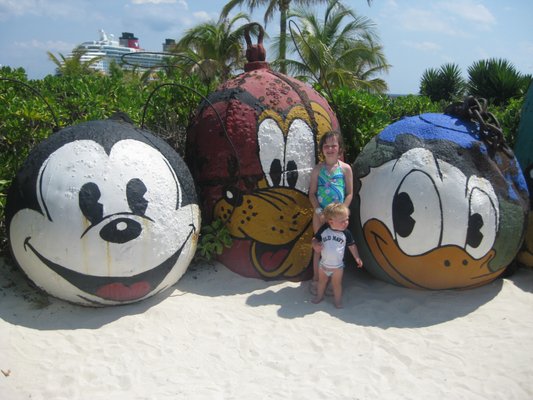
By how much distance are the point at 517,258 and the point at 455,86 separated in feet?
33.0

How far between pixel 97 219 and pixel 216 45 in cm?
1659

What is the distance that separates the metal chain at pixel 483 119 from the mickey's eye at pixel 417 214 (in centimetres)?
71

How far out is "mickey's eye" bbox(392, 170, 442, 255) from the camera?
3.78m

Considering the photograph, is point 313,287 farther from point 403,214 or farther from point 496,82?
point 496,82

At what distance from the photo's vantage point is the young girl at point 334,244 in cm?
389

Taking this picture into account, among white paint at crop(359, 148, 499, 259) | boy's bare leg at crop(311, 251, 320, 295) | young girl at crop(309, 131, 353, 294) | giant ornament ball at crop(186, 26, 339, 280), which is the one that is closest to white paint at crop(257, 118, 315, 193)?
giant ornament ball at crop(186, 26, 339, 280)

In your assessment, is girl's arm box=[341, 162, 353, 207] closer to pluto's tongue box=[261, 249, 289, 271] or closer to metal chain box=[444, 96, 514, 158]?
pluto's tongue box=[261, 249, 289, 271]

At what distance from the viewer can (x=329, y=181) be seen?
4047 mm

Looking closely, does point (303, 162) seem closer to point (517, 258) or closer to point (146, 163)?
point (146, 163)

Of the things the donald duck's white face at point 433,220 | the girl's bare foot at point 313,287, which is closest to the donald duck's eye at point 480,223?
the donald duck's white face at point 433,220

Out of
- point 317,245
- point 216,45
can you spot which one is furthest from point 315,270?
point 216,45

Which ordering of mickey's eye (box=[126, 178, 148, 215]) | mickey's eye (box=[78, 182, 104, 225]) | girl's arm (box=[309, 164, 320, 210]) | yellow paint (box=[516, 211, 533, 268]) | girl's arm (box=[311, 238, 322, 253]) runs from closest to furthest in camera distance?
1. mickey's eye (box=[78, 182, 104, 225])
2. mickey's eye (box=[126, 178, 148, 215])
3. girl's arm (box=[311, 238, 322, 253])
4. girl's arm (box=[309, 164, 320, 210])
5. yellow paint (box=[516, 211, 533, 268])

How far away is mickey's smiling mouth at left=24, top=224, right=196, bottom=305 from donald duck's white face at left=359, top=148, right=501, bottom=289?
68.1 inches

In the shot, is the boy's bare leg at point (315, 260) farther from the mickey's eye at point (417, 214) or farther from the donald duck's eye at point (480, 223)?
the donald duck's eye at point (480, 223)
